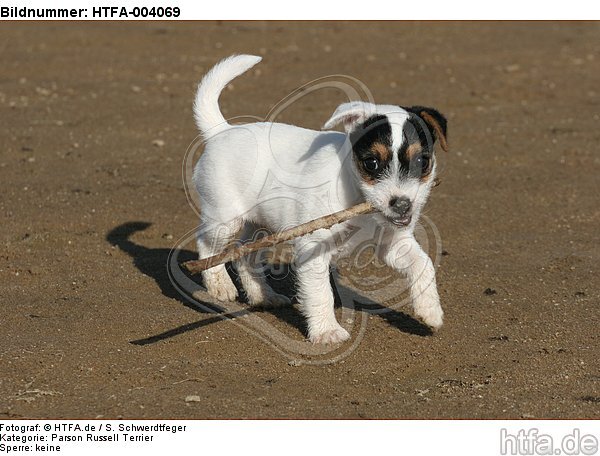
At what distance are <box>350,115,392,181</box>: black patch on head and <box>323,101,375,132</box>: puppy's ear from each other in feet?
0.15

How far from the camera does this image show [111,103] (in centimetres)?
1338

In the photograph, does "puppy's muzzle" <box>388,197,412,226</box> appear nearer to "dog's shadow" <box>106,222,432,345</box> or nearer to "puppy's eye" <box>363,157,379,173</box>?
"puppy's eye" <box>363,157,379,173</box>

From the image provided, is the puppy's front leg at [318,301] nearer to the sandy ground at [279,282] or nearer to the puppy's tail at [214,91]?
the sandy ground at [279,282]

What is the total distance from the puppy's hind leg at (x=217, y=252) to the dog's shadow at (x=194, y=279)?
0.14 metres

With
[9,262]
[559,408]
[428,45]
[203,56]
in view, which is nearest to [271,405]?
[559,408]

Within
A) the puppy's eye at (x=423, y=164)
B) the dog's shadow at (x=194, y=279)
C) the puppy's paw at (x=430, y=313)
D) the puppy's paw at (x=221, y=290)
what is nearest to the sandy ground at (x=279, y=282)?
the dog's shadow at (x=194, y=279)

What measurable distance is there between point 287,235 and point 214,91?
1.72 metres

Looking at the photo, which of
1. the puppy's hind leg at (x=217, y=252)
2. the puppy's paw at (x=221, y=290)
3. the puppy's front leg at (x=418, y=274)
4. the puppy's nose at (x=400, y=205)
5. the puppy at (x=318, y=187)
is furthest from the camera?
the puppy's paw at (x=221, y=290)

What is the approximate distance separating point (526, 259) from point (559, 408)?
2706 mm

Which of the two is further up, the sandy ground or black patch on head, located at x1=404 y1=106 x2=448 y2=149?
black patch on head, located at x1=404 y1=106 x2=448 y2=149

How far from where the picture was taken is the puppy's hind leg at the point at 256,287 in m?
7.16

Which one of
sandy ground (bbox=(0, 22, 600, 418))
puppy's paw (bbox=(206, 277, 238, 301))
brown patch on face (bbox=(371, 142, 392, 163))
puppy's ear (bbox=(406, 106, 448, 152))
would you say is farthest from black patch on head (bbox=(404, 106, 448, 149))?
puppy's paw (bbox=(206, 277, 238, 301))

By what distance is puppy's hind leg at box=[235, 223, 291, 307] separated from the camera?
7156mm

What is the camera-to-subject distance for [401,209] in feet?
18.6
